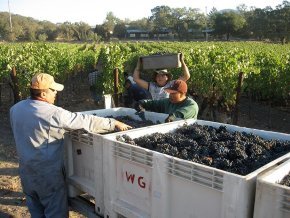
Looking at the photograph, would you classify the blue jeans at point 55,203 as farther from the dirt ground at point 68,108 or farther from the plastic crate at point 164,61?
the plastic crate at point 164,61

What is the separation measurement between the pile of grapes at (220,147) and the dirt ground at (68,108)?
2.37 m

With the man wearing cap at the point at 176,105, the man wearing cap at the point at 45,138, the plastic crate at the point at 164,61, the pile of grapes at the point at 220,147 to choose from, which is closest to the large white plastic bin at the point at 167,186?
the pile of grapes at the point at 220,147

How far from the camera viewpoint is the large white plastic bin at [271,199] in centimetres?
162

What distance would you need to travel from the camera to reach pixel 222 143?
8.73ft

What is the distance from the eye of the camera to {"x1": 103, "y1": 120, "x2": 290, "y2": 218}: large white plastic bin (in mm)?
1793

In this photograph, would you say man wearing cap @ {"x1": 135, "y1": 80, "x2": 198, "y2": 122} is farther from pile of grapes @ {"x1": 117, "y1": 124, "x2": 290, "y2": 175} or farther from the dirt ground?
the dirt ground

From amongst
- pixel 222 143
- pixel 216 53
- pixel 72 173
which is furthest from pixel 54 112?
pixel 216 53

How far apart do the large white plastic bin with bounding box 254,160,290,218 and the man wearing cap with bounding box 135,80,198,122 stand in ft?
5.80

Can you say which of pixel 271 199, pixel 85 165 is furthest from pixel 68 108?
pixel 271 199

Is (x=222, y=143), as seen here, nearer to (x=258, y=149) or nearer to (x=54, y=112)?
(x=258, y=149)

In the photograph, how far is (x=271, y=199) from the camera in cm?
167

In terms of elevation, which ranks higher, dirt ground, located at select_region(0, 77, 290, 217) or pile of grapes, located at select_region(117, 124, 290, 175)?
pile of grapes, located at select_region(117, 124, 290, 175)

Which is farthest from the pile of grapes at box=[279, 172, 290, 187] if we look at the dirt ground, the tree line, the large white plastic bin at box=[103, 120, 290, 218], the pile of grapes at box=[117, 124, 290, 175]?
the tree line

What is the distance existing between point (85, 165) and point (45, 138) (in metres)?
0.44
